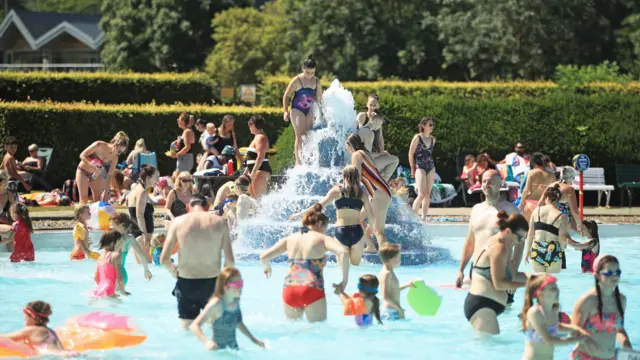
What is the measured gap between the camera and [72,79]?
97.0ft

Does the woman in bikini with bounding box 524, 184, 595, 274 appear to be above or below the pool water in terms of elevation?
above

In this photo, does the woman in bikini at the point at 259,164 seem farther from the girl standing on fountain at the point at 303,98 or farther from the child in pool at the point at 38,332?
the child in pool at the point at 38,332

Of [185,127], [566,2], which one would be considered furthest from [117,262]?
[566,2]

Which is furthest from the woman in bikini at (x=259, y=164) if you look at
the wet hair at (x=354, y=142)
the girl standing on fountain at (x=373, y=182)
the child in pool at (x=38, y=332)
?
the child in pool at (x=38, y=332)

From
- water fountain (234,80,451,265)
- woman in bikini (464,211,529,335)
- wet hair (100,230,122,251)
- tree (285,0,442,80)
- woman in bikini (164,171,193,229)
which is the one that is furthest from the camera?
tree (285,0,442,80)

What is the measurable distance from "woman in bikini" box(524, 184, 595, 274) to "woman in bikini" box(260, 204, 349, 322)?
3401 millimetres

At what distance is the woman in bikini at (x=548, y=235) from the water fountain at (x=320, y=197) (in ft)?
9.48

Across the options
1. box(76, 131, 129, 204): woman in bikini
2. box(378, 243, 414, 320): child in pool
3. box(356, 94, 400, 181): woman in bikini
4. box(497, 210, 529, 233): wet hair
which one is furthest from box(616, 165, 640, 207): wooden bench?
box(497, 210, 529, 233): wet hair

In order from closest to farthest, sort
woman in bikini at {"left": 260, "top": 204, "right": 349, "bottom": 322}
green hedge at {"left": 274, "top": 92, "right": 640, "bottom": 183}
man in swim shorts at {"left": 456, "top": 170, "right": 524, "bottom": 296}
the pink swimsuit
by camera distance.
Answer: man in swim shorts at {"left": 456, "top": 170, "right": 524, "bottom": 296} < woman in bikini at {"left": 260, "top": 204, "right": 349, "bottom": 322} < the pink swimsuit < green hedge at {"left": 274, "top": 92, "right": 640, "bottom": 183}

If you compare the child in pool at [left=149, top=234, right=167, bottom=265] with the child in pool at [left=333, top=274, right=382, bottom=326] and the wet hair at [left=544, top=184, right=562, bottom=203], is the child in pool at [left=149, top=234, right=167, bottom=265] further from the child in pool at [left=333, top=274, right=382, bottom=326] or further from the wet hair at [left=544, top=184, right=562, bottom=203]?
the wet hair at [left=544, top=184, right=562, bottom=203]

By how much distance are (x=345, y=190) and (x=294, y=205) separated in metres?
3.08

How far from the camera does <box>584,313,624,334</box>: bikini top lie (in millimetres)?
7031

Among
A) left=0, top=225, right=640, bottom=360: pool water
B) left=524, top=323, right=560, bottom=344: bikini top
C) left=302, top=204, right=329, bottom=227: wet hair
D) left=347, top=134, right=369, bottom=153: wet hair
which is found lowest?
left=0, top=225, right=640, bottom=360: pool water

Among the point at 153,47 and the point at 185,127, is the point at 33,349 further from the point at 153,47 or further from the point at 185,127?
the point at 153,47
